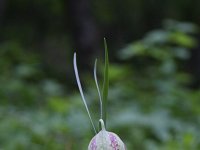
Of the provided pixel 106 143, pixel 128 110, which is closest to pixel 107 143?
pixel 106 143

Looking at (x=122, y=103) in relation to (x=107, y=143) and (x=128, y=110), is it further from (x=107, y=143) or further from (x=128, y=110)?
(x=107, y=143)

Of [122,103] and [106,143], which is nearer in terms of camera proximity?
[106,143]

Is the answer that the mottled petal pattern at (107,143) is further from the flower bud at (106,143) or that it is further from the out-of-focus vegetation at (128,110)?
the out-of-focus vegetation at (128,110)

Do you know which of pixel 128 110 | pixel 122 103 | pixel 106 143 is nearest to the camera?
pixel 106 143

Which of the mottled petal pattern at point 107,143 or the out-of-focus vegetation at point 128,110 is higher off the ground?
the mottled petal pattern at point 107,143

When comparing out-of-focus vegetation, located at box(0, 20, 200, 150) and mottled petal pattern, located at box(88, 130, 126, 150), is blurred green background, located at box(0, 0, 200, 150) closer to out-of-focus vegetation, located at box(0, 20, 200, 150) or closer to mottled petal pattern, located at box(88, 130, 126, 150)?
out-of-focus vegetation, located at box(0, 20, 200, 150)

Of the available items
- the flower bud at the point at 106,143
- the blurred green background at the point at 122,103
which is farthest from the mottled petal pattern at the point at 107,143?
the blurred green background at the point at 122,103

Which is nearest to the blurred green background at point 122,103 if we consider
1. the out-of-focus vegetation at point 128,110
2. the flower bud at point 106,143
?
the out-of-focus vegetation at point 128,110

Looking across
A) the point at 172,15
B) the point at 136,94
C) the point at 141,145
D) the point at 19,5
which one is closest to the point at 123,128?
the point at 141,145

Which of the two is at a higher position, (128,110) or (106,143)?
(106,143)

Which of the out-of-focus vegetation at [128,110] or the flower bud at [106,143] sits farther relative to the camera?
the out-of-focus vegetation at [128,110]
